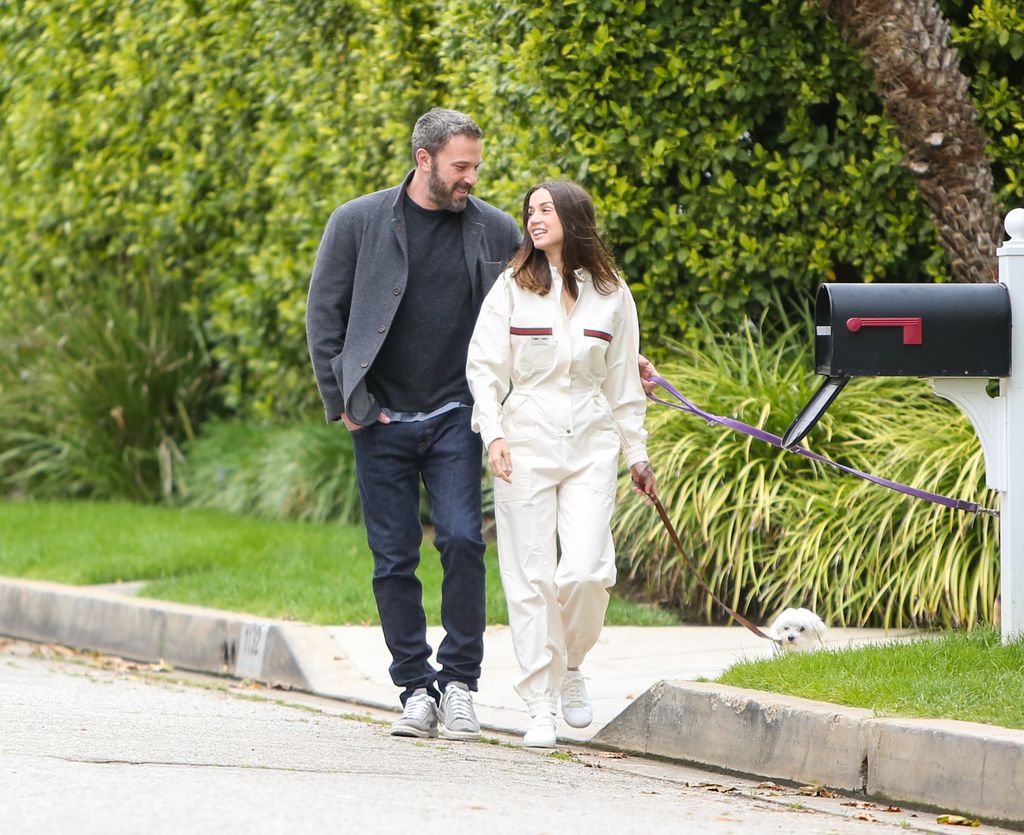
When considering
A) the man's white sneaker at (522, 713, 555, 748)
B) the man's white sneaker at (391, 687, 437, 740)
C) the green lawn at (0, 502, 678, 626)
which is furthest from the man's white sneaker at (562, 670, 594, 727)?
the green lawn at (0, 502, 678, 626)

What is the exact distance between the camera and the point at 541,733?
5.59 meters

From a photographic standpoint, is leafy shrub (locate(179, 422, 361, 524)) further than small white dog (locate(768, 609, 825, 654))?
Yes

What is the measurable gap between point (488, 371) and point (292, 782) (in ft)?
5.23

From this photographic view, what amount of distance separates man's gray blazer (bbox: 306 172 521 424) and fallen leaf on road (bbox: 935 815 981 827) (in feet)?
7.36

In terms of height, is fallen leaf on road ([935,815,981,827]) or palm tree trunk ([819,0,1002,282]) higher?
palm tree trunk ([819,0,1002,282])

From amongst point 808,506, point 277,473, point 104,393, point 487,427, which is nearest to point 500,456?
point 487,427

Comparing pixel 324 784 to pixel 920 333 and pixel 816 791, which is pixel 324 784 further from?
pixel 920 333

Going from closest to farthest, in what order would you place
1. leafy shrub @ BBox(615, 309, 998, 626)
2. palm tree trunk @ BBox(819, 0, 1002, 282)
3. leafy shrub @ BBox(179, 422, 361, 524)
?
1. leafy shrub @ BBox(615, 309, 998, 626)
2. palm tree trunk @ BBox(819, 0, 1002, 282)
3. leafy shrub @ BBox(179, 422, 361, 524)

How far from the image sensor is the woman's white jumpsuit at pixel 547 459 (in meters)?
5.56

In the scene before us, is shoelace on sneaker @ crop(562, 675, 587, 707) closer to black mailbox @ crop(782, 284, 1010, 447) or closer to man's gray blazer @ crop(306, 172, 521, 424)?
man's gray blazer @ crop(306, 172, 521, 424)

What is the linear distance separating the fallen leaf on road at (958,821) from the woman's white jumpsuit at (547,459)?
4.43 feet

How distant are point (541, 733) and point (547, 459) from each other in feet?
2.93

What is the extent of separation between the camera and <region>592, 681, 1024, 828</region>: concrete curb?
4711 mm

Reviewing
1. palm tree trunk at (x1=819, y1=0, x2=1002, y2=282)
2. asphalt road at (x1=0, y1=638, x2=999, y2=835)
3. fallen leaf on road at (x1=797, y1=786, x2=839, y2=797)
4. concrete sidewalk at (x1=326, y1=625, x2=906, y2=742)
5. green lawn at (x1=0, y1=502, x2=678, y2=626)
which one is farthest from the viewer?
green lawn at (x1=0, y1=502, x2=678, y2=626)
